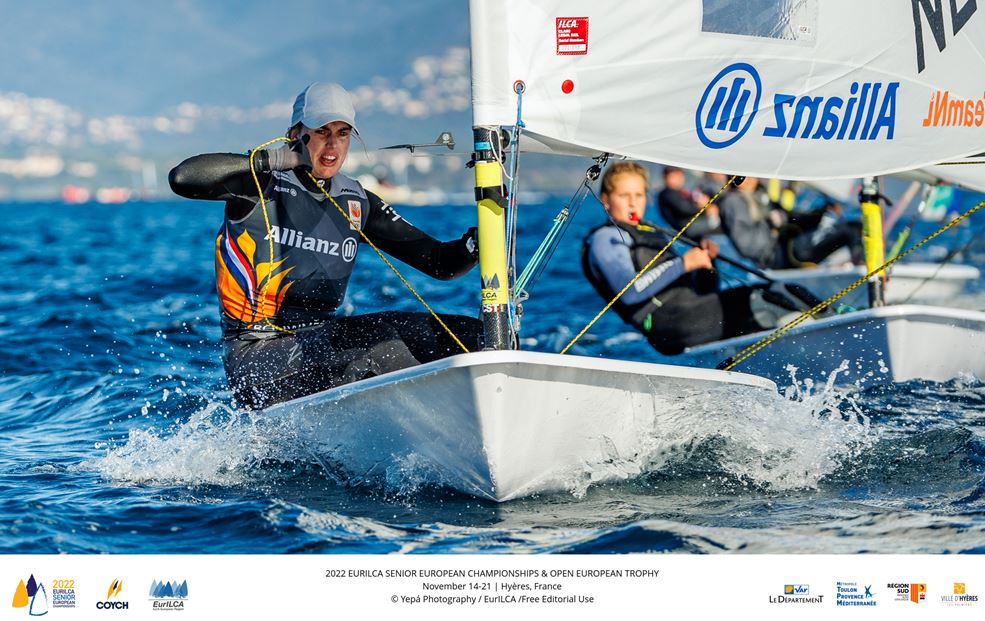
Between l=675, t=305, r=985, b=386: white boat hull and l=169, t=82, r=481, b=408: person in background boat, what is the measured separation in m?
2.04

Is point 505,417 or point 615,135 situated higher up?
point 615,135

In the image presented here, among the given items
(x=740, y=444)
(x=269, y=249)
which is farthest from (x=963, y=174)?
(x=269, y=249)

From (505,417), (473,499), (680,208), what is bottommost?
(473,499)

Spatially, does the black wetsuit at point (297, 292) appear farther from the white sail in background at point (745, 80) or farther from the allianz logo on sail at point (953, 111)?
the allianz logo on sail at point (953, 111)

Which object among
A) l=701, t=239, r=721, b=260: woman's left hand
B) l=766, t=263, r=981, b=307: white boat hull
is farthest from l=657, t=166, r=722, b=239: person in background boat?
l=701, t=239, r=721, b=260: woman's left hand

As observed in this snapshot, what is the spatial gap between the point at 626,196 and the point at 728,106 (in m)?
1.96

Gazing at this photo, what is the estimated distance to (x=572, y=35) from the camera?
3373mm

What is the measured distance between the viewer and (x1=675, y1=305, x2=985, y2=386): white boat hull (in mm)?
5258

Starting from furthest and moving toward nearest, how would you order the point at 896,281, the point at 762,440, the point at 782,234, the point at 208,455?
the point at 782,234
the point at 896,281
the point at 208,455
the point at 762,440

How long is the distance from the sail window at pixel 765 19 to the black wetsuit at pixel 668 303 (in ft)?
6.36

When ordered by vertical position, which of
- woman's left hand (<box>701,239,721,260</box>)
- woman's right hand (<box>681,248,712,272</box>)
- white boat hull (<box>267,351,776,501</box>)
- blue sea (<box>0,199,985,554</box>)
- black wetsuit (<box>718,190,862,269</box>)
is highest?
black wetsuit (<box>718,190,862,269</box>)

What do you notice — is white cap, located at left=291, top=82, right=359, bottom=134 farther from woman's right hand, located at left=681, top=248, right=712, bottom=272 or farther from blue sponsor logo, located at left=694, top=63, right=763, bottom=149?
woman's right hand, located at left=681, top=248, right=712, bottom=272

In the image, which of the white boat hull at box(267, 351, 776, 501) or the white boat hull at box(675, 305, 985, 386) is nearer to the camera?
the white boat hull at box(267, 351, 776, 501)
